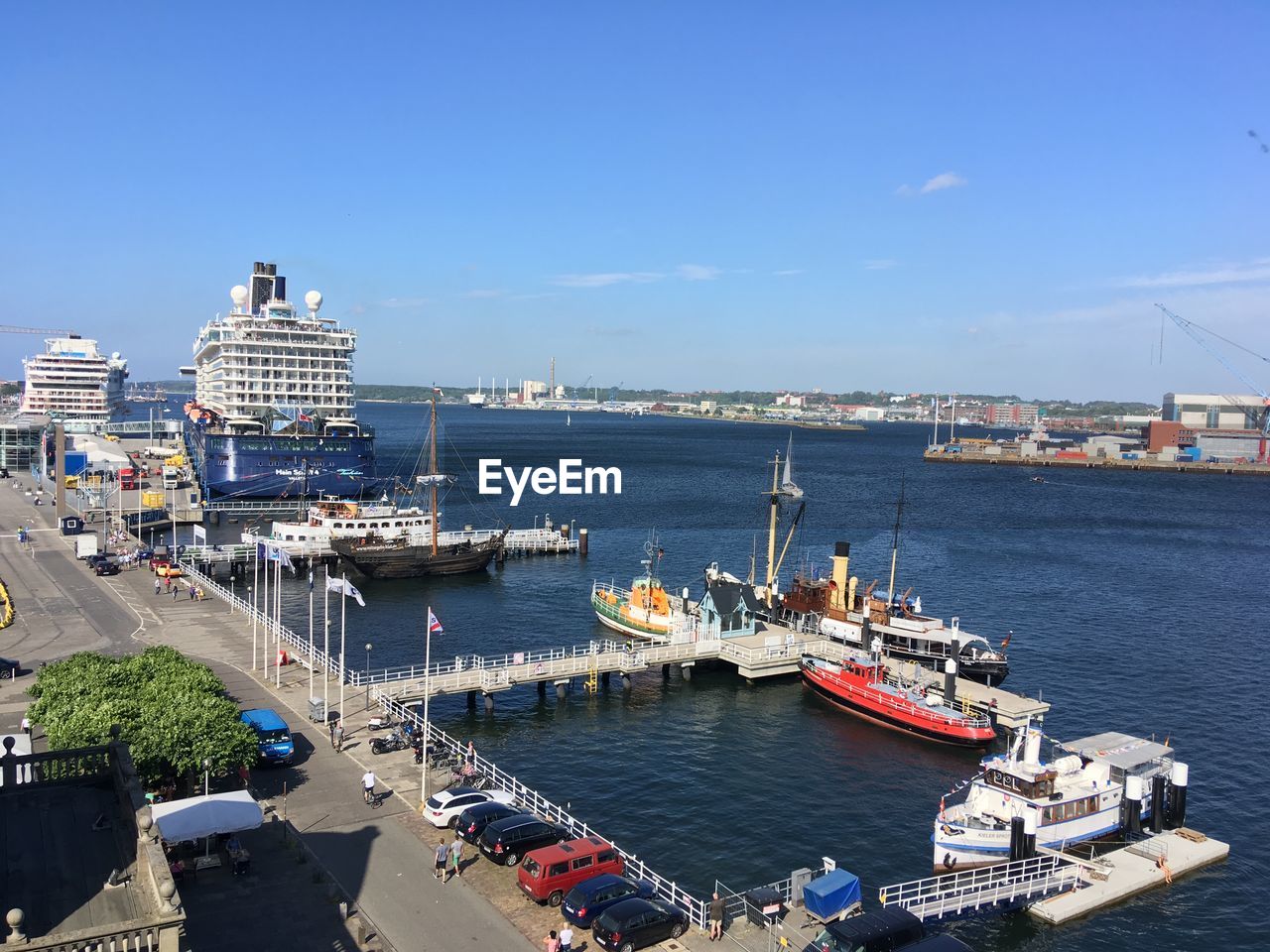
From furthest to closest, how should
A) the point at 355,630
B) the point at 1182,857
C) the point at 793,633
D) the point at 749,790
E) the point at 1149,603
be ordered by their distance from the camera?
1. the point at 1149,603
2. the point at 355,630
3. the point at 793,633
4. the point at 749,790
5. the point at 1182,857

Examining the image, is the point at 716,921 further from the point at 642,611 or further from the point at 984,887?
the point at 642,611

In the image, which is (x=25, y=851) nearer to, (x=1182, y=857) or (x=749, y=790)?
(x=749, y=790)

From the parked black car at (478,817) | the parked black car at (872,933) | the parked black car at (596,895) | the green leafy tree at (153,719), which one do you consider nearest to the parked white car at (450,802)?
the parked black car at (478,817)

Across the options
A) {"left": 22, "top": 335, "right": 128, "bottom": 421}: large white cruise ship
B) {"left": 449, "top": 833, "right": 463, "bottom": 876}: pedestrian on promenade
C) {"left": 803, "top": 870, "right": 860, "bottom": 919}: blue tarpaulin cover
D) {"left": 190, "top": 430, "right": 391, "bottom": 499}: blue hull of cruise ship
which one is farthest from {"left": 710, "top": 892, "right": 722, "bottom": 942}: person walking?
{"left": 22, "top": 335, "right": 128, "bottom": 421}: large white cruise ship

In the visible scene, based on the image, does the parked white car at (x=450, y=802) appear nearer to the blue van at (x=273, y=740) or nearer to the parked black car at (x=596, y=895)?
the parked black car at (x=596, y=895)

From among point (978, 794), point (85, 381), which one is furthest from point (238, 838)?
point (85, 381)

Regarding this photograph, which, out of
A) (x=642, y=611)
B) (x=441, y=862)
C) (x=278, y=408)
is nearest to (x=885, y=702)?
(x=642, y=611)
